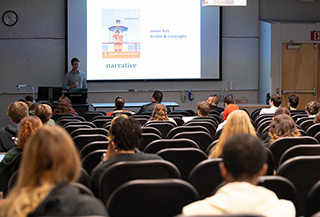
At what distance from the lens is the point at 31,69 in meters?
11.4

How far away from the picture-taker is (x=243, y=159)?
166 centimetres

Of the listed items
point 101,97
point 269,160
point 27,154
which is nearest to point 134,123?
point 269,160

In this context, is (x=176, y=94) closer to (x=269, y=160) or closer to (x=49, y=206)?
(x=269, y=160)

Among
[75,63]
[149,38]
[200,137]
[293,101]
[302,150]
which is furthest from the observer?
[149,38]

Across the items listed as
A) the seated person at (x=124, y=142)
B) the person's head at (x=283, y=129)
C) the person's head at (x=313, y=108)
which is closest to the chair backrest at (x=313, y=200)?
the seated person at (x=124, y=142)

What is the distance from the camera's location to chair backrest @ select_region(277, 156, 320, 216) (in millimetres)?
2503

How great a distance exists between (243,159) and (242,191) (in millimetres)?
130

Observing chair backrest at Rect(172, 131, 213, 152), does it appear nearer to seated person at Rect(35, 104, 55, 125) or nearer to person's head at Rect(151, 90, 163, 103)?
seated person at Rect(35, 104, 55, 125)

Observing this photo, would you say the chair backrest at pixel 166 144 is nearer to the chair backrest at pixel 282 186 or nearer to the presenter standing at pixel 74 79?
the chair backrest at pixel 282 186

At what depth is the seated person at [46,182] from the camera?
1.46 metres

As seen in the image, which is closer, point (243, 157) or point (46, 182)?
point (46, 182)

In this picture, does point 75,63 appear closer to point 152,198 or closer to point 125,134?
point 125,134

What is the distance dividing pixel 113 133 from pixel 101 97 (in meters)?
8.85

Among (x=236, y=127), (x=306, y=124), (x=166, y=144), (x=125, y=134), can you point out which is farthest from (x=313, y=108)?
(x=125, y=134)
